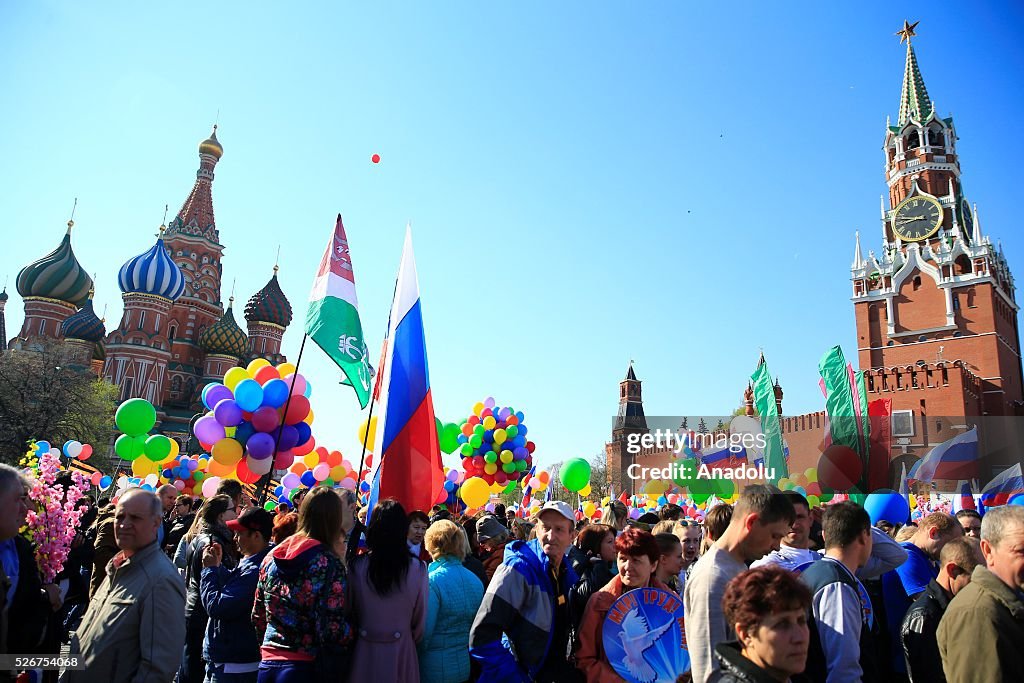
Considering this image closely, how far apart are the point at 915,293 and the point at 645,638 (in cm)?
5581

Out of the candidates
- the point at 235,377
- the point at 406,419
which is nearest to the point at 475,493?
the point at 235,377

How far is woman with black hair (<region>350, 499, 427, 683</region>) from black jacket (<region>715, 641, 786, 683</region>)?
1.91m

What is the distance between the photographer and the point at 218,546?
4.23 meters

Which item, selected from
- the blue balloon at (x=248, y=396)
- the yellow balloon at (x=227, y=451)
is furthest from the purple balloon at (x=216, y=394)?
the yellow balloon at (x=227, y=451)

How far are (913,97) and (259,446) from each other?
220 feet

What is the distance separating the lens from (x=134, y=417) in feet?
49.1

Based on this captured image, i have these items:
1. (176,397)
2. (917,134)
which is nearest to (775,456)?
(176,397)

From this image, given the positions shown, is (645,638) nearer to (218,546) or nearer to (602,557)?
(602,557)

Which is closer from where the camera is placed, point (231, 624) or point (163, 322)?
point (231, 624)

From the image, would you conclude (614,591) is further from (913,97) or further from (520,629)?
(913,97)

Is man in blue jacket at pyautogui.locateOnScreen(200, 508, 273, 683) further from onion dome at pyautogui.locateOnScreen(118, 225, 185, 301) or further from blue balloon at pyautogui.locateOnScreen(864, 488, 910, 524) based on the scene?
onion dome at pyautogui.locateOnScreen(118, 225, 185, 301)

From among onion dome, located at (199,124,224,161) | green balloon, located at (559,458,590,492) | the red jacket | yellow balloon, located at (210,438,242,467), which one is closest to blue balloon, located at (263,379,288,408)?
yellow balloon, located at (210,438,242,467)

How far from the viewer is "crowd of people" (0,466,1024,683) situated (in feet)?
8.87

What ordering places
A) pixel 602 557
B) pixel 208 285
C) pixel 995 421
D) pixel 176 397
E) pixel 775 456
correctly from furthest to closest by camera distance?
pixel 208 285 → pixel 176 397 → pixel 995 421 → pixel 775 456 → pixel 602 557
